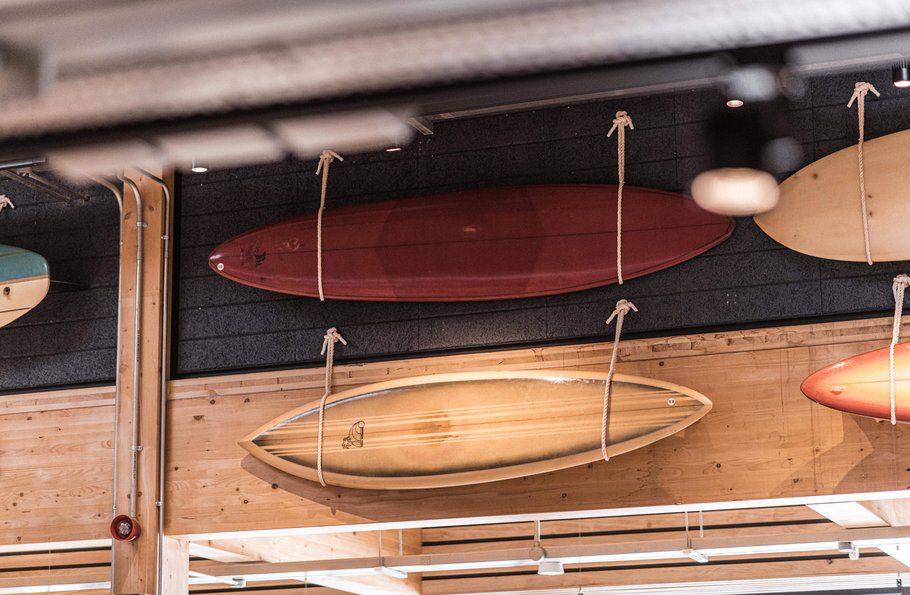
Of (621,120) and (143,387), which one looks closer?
A: (621,120)

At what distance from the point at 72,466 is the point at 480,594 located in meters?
3.90

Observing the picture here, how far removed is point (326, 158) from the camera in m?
4.82

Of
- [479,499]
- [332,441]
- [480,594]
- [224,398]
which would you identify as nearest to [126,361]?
[224,398]

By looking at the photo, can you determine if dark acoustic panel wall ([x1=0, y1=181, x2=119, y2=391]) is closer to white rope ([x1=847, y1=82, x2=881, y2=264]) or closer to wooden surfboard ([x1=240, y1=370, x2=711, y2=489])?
wooden surfboard ([x1=240, y1=370, x2=711, y2=489])

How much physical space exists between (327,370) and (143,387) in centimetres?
83

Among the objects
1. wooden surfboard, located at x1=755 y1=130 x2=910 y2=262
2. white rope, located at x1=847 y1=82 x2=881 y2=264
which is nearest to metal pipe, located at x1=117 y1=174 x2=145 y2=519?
wooden surfboard, located at x1=755 y1=130 x2=910 y2=262

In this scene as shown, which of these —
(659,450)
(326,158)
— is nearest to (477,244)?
Answer: (326,158)

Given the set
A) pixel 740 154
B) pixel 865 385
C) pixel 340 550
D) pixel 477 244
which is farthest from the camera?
pixel 340 550

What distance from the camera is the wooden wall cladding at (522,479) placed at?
4.03 metres

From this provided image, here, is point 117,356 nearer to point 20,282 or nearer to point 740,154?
point 20,282

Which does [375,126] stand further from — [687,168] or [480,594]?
[480,594]

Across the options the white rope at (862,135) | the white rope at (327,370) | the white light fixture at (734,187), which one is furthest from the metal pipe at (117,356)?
the white light fixture at (734,187)

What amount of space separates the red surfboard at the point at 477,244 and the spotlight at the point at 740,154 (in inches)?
71.3

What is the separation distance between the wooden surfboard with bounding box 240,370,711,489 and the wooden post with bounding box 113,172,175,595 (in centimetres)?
49
